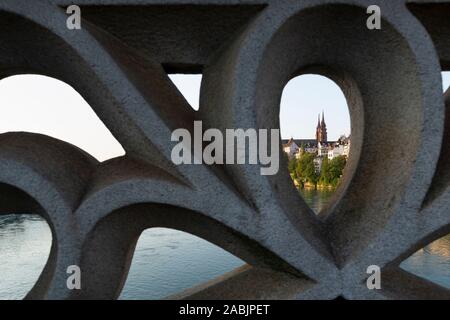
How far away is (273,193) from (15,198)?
1844 mm

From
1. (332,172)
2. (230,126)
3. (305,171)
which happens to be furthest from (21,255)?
(305,171)

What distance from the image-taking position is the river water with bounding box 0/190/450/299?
381 inches

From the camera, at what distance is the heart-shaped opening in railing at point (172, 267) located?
9422 millimetres

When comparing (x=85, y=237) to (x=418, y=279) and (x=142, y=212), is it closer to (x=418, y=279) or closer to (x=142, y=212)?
(x=142, y=212)

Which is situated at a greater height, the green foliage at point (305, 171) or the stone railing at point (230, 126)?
the green foliage at point (305, 171)

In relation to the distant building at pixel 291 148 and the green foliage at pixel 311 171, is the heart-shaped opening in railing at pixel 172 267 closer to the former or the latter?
the green foliage at pixel 311 171

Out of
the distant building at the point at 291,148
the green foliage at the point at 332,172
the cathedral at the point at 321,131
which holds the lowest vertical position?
the green foliage at the point at 332,172

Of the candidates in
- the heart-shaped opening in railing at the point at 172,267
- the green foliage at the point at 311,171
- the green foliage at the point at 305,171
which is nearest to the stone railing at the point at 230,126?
the heart-shaped opening in railing at the point at 172,267

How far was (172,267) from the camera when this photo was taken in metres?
11.6

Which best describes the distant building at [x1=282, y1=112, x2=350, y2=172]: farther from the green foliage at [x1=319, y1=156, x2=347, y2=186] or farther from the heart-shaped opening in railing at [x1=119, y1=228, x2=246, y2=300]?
the heart-shaped opening in railing at [x1=119, y1=228, x2=246, y2=300]

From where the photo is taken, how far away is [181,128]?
8.40 feet

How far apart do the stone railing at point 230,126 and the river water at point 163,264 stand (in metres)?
6.98

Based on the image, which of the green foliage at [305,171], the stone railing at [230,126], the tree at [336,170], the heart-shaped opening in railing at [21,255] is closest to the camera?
the stone railing at [230,126]
